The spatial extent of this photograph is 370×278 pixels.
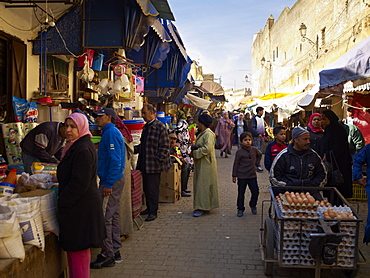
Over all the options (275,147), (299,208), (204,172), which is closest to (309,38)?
(275,147)

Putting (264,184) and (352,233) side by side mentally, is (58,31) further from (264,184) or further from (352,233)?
(264,184)

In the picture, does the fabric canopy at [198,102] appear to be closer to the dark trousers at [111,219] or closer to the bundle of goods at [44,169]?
the dark trousers at [111,219]

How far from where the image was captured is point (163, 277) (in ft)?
13.3

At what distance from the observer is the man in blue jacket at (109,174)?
14.0 feet

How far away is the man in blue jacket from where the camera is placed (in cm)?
426

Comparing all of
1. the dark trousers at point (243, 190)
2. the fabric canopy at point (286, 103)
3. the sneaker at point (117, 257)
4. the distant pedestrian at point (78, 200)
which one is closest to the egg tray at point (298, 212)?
the distant pedestrian at point (78, 200)

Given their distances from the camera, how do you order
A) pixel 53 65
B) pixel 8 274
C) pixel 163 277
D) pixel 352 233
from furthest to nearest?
pixel 53 65
pixel 163 277
pixel 352 233
pixel 8 274

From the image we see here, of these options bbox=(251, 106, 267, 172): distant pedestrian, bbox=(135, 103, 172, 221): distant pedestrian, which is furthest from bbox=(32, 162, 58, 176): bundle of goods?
bbox=(251, 106, 267, 172): distant pedestrian

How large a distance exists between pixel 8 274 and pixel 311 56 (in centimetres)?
2225

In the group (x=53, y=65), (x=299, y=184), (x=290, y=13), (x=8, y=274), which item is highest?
(x=290, y=13)

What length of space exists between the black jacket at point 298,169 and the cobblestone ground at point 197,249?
104cm

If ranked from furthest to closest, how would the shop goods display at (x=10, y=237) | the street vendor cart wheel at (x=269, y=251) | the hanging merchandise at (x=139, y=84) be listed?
the hanging merchandise at (x=139, y=84), the street vendor cart wheel at (x=269, y=251), the shop goods display at (x=10, y=237)

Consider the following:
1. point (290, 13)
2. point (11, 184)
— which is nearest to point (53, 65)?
point (11, 184)

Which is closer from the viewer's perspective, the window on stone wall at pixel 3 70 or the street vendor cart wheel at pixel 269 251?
the street vendor cart wheel at pixel 269 251
